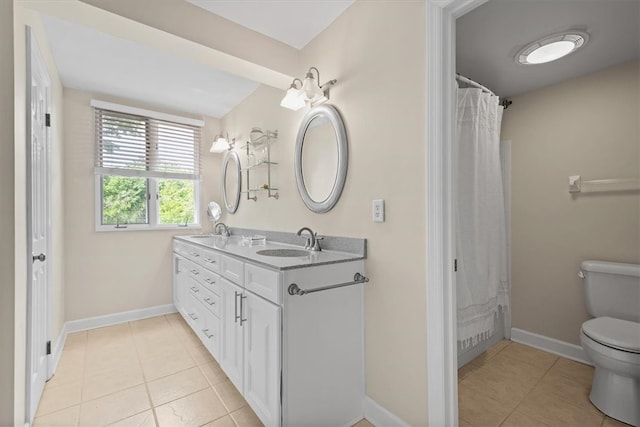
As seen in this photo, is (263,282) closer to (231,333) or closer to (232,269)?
(232,269)

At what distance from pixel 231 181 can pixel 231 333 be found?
1997 mm

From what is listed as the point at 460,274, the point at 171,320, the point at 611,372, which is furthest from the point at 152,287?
the point at 611,372

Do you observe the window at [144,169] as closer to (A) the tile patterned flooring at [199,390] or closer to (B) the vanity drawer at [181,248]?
(B) the vanity drawer at [181,248]

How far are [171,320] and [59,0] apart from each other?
2.75 meters

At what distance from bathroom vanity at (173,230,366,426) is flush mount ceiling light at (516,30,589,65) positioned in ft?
5.40

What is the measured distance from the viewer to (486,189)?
6.57 ft

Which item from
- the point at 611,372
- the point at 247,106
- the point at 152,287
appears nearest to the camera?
the point at 611,372

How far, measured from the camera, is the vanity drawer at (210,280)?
1.96 meters

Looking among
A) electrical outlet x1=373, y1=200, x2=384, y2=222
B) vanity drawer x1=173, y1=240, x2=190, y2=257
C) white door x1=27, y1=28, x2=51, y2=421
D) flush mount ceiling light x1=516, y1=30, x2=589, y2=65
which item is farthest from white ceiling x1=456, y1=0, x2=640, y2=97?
vanity drawer x1=173, y1=240, x2=190, y2=257

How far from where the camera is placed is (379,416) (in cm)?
148

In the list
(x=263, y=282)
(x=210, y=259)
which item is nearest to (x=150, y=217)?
(x=210, y=259)

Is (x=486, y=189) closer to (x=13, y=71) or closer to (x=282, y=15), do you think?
(x=282, y=15)

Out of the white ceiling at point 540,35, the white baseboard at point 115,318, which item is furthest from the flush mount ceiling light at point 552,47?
the white baseboard at point 115,318

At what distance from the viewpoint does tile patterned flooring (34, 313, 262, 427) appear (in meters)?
1.56
